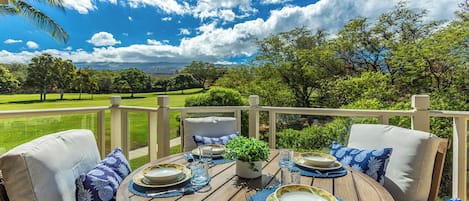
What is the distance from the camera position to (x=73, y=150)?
5.24ft

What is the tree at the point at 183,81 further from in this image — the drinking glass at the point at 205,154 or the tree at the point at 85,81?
the drinking glass at the point at 205,154

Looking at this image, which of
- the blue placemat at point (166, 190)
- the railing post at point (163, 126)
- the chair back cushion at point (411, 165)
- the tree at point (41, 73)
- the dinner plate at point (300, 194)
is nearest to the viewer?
the dinner plate at point (300, 194)

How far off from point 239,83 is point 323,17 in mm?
2902

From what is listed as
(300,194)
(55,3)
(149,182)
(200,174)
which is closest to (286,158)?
(300,194)

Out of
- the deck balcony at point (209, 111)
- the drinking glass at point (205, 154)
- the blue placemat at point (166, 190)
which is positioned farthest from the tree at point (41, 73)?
the blue placemat at point (166, 190)

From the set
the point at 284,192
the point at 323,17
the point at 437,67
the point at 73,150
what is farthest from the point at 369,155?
the point at 323,17

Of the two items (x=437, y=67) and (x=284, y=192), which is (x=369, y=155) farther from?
(x=437, y=67)

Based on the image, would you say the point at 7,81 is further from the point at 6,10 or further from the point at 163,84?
the point at 163,84

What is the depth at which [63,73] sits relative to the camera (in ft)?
24.5

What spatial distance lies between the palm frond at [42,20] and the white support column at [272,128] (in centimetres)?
642

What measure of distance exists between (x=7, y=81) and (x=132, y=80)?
10.7 feet

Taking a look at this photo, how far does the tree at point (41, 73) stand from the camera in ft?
23.7

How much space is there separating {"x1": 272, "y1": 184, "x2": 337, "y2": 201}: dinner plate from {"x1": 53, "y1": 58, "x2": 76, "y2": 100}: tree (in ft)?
26.6

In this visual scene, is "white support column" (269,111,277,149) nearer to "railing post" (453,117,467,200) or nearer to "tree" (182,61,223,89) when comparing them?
"railing post" (453,117,467,200)
